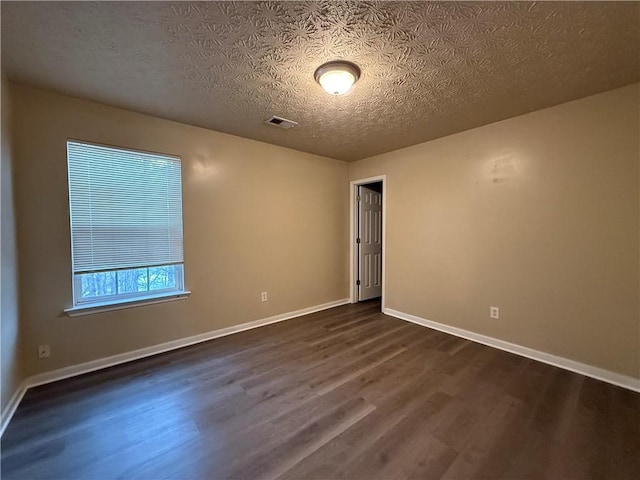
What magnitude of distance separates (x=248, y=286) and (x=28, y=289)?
6.40 feet

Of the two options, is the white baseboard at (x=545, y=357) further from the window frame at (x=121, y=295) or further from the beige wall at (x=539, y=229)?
the window frame at (x=121, y=295)

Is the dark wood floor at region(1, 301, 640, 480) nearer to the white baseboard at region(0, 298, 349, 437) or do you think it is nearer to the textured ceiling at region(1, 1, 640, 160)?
the white baseboard at region(0, 298, 349, 437)

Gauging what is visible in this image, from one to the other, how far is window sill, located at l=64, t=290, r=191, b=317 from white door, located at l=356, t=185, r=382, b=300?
9.36ft

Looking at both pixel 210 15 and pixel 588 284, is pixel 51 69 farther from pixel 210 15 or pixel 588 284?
pixel 588 284

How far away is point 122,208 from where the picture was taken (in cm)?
260

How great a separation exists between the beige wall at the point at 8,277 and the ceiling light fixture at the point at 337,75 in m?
2.25

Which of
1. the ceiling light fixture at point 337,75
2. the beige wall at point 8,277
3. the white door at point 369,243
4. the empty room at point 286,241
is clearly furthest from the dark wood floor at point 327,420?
the ceiling light fixture at point 337,75

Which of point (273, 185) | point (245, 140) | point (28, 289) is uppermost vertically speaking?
point (245, 140)

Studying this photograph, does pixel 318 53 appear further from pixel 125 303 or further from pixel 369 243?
pixel 369 243

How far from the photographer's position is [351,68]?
1.91 metres

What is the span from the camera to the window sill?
241 cm

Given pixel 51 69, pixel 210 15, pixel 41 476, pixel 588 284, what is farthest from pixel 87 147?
pixel 588 284

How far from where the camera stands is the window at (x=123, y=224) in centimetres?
242

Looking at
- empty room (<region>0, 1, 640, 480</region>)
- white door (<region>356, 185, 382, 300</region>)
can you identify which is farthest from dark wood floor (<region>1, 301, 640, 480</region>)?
white door (<region>356, 185, 382, 300</region>)
